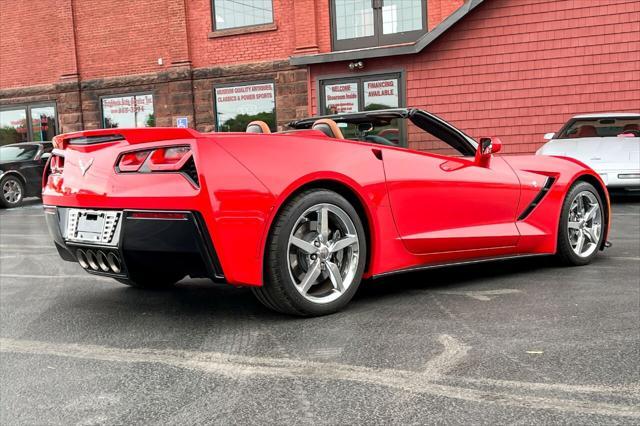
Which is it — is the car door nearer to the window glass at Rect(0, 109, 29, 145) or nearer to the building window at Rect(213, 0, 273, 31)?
the building window at Rect(213, 0, 273, 31)

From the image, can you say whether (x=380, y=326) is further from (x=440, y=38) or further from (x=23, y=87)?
(x=23, y=87)

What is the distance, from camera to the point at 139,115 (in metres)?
16.9

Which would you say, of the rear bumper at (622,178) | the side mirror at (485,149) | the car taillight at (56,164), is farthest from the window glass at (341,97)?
the car taillight at (56,164)

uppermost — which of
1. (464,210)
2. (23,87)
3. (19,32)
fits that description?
(19,32)

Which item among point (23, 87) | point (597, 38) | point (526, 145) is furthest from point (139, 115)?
point (597, 38)

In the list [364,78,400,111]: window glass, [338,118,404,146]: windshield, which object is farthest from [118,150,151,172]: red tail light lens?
[364,78,400,111]: window glass

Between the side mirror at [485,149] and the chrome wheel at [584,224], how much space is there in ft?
3.14

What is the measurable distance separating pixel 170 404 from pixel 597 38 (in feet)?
44.0

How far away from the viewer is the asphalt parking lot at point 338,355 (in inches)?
95.0

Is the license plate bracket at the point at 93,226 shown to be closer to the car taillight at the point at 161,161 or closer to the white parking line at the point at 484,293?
the car taillight at the point at 161,161

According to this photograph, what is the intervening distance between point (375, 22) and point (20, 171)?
8.76 metres

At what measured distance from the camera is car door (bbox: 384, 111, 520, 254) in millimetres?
4086

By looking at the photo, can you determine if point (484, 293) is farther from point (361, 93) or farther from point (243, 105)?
point (243, 105)

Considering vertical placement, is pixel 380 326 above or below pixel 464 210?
below
